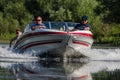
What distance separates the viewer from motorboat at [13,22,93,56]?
20.5 m

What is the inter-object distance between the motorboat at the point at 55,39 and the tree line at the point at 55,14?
43.3 m

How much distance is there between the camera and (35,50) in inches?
853

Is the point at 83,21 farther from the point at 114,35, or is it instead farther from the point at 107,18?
the point at 114,35

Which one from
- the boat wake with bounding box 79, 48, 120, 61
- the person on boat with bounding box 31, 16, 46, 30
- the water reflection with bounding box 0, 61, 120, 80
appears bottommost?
the boat wake with bounding box 79, 48, 120, 61

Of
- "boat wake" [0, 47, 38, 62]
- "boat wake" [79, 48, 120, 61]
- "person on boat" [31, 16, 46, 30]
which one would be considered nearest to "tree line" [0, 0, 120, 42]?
"boat wake" [79, 48, 120, 61]

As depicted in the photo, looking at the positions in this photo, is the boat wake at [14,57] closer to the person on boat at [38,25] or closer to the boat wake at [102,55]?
the person on boat at [38,25]

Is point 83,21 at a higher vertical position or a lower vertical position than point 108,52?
higher

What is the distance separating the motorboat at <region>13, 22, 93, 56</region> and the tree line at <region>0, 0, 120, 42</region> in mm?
43275

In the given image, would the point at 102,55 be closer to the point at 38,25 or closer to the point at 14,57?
the point at 38,25

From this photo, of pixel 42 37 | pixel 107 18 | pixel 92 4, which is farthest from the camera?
pixel 92 4

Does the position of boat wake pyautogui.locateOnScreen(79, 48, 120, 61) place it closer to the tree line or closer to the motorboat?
the motorboat

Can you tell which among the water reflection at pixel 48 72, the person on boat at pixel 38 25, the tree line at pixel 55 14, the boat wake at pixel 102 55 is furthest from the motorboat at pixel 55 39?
the tree line at pixel 55 14

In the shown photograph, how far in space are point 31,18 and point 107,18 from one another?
17180mm

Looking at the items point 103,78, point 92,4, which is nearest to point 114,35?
point 92,4
